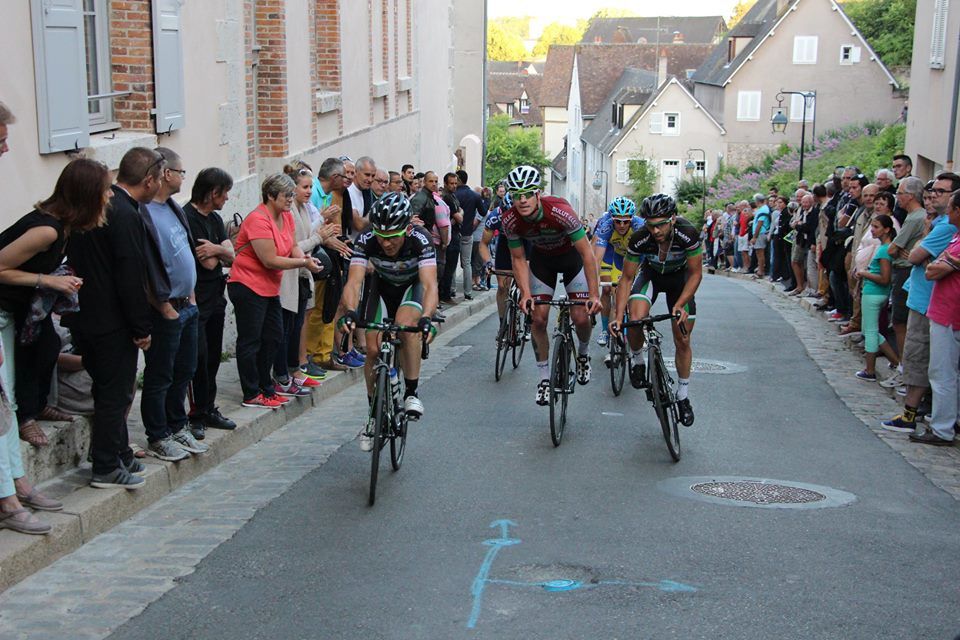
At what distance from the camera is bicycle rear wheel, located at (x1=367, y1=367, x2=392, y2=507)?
745cm

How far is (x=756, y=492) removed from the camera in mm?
7895

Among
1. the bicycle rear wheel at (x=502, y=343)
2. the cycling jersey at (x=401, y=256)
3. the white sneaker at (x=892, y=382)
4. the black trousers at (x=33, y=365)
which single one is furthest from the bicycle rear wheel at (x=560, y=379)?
the white sneaker at (x=892, y=382)

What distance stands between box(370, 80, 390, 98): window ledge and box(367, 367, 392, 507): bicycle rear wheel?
47.6 ft

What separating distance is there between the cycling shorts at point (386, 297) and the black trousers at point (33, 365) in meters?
2.32

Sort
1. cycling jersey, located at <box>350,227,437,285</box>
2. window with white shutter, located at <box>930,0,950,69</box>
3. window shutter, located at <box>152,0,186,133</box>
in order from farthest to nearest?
1. window with white shutter, located at <box>930,0,950,69</box>
2. window shutter, located at <box>152,0,186,133</box>
3. cycling jersey, located at <box>350,227,437,285</box>

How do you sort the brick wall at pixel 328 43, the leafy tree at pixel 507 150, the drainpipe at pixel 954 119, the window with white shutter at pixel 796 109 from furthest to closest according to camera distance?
the leafy tree at pixel 507 150
the window with white shutter at pixel 796 109
the drainpipe at pixel 954 119
the brick wall at pixel 328 43

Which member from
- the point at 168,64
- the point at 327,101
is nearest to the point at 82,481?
the point at 168,64

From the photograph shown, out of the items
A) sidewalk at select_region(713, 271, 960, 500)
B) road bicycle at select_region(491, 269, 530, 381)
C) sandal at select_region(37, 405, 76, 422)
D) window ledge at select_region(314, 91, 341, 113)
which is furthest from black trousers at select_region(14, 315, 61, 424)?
window ledge at select_region(314, 91, 341, 113)

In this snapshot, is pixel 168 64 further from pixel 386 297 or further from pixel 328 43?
pixel 328 43

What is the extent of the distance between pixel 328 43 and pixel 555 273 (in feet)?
30.6

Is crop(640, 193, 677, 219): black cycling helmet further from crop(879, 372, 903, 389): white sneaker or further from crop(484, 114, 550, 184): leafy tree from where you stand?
crop(484, 114, 550, 184): leafy tree

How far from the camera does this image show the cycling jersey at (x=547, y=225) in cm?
975

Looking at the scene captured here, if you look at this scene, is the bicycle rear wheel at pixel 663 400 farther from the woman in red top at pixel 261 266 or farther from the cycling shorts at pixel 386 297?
the woman in red top at pixel 261 266

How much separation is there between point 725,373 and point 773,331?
418 centimetres
